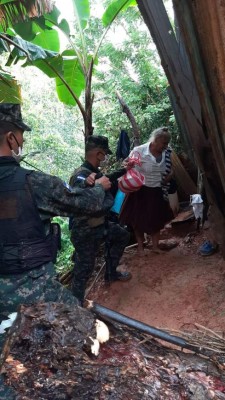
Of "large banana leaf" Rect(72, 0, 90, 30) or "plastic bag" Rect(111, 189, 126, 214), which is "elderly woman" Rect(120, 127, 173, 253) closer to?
"plastic bag" Rect(111, 189, 126, 214)

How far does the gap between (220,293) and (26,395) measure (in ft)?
9.87

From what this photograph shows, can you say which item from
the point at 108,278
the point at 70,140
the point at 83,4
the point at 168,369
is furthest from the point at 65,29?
the point at 70,140

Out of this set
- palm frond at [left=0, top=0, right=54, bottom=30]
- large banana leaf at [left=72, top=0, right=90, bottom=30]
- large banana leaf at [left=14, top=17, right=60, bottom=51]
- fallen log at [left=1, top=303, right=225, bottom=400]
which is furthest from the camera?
large banana leaf at [left=72, top=0, right=90, bottom=30]

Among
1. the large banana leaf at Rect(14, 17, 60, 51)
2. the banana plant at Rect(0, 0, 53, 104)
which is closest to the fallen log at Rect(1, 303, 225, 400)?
the banana plant at Rect(0, 0, 53, 104)

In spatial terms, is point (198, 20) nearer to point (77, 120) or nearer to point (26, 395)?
point (26, 395)

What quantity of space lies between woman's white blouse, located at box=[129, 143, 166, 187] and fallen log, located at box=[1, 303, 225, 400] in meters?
3.09

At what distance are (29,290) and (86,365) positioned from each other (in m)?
0.79

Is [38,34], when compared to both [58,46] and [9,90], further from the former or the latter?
[9,90]

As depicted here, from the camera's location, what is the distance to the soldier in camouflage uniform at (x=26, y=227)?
2.05 metres

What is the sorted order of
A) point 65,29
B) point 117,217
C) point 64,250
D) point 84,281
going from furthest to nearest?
point 64,250
point 65,29
point 117,217
point 84,281

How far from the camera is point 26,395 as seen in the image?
1.24m

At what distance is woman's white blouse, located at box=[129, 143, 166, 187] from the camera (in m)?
4.55

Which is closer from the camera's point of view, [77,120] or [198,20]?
[198,20]

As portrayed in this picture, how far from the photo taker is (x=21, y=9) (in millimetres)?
4543
